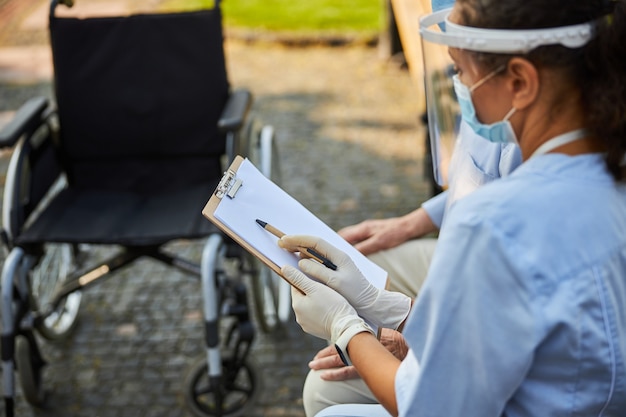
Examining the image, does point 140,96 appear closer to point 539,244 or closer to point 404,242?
point 404,242

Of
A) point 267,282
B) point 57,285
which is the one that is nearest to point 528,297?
point 267,282

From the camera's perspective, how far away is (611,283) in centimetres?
129

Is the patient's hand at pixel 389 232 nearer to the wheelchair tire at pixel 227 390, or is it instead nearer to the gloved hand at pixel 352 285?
the gloved hand at pixel 352 285

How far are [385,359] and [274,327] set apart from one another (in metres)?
1.77

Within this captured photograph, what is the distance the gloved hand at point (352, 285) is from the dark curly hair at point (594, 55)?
600 millimetres

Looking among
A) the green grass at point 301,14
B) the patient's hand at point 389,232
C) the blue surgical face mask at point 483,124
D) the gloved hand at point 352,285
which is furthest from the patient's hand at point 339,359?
the green grass at point 301,14

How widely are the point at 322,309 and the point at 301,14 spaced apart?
18.8ft

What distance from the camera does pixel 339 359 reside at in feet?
6.08

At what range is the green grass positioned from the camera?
265 inches

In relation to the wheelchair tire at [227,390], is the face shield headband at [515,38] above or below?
above

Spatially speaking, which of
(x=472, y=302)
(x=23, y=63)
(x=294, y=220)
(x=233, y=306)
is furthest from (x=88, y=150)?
(x=23, y=63)

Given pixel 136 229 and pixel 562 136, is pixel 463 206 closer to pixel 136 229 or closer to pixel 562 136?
pixel 562 136

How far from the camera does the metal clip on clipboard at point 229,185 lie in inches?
69.2

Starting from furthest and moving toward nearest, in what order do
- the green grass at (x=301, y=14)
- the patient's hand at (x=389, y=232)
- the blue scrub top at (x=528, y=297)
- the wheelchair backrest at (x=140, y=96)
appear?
the green grass at (x=301, y=14) → the wheelchair backrest at (x=140, y=96) → the patient's hand at (x=389, y=232) → the blue scrub top at (x=528, y=297)
